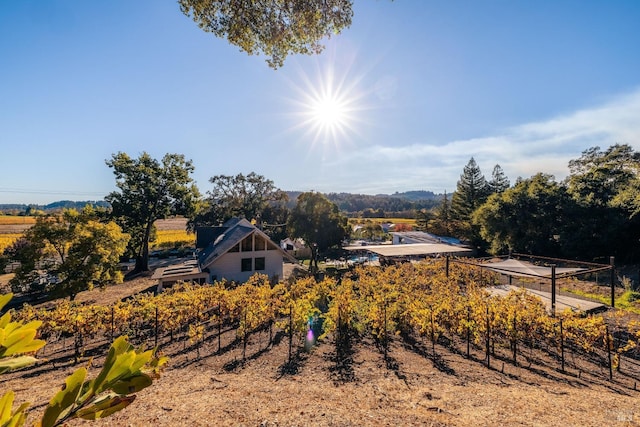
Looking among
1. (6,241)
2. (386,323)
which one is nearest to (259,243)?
(386,323)

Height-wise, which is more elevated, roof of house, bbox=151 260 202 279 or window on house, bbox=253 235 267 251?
window on house, bbox=253 235 267 251

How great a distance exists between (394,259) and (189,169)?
2290 centimetres

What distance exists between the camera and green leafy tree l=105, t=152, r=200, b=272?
27.8m

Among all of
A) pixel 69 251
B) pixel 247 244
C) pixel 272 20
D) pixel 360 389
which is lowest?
pixel 360 389

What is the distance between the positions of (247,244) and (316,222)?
6.88 meters

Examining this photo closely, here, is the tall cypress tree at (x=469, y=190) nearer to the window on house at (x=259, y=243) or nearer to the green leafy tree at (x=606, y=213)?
the green leafy tree at (x=606, y=213)

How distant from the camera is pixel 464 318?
36.7 feet

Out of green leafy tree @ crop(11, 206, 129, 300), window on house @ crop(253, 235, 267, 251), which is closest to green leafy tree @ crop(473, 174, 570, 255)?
window on house @ crop(253, 235, 267, 251)

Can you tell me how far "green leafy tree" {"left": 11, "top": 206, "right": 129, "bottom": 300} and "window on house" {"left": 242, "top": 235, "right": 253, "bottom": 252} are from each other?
8.23m

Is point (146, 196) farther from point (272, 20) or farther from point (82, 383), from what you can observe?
point (82, 383)

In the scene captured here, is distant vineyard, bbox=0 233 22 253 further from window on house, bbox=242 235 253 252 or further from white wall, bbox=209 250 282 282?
window on house, bbox=242 235 253 252

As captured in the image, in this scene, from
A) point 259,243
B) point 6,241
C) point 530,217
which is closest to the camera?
point 259,243

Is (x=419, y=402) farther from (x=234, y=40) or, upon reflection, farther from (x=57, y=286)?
(x=57, y=286)

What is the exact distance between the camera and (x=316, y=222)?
90.2ft
